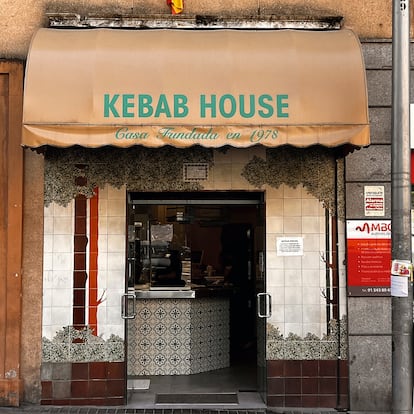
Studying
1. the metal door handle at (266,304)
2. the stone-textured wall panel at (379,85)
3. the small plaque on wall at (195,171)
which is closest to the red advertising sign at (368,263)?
the metal door handle at (266,304)

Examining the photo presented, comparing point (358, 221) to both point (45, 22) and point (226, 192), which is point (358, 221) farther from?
point (45, 22)

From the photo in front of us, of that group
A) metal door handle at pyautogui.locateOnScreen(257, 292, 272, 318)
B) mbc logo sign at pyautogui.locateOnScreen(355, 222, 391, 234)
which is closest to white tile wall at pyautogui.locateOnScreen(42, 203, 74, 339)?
metal door handle at pyautogui.locateOnScreen(257, 292, 272, 318)

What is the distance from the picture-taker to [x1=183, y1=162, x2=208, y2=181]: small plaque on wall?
7.51 metres

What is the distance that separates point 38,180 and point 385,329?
4761mm

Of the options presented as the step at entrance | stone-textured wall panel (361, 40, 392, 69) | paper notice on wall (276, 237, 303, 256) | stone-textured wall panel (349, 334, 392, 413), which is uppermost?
stone-textured wall panel (361, 40, 392, 69)

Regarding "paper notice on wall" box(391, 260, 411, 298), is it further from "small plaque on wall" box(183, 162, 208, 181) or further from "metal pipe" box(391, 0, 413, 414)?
"small plaque on wall" box(183, 162, 208, 181)

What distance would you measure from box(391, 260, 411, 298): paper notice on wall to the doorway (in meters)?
2.40

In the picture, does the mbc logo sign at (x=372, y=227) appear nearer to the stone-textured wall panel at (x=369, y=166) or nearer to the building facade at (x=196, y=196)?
the building facade at (x=196, y=196)

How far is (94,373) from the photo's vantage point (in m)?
7.27

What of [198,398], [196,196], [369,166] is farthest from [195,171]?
[198,398]

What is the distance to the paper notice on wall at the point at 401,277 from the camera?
541cm

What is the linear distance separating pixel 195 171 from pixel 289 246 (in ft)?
5.04

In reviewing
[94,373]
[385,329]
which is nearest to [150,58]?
[94,373]

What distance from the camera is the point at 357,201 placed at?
7453 millimetres
